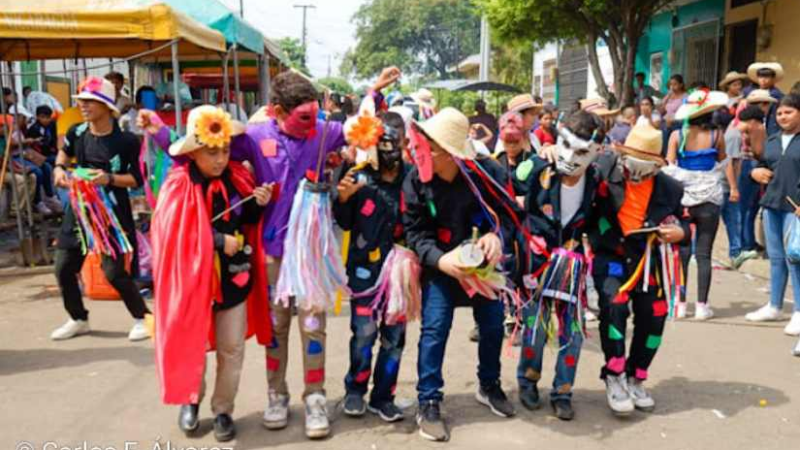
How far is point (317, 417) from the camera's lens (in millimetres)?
3793

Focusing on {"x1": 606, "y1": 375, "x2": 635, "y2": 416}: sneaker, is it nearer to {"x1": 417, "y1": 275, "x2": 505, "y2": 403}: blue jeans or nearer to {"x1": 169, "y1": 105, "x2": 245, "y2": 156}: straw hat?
{"x1": 417, "y1": 275, "x2": 505, "y2": 403}: blue jeans

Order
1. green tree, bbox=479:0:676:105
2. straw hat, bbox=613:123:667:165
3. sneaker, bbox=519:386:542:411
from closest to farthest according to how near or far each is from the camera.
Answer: straw hat, bbox=613:123:667:165 → sneaker, bbox=519:386:542:411 → green tree, bbox=479:0:676:105

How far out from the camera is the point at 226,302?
361 centimetres

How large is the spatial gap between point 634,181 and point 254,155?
205 cm

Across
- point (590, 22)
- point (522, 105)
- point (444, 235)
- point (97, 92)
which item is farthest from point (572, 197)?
point (590, 22)

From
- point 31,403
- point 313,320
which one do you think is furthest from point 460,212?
point 31,403

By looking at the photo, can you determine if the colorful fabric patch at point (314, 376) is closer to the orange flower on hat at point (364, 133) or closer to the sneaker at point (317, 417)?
the sneaker at point (317, 417)

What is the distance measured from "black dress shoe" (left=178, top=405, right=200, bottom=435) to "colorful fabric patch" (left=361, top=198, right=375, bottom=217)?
4.42 feet

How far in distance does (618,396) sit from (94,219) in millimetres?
3757

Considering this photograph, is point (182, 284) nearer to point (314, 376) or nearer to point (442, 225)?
point (314, 376)

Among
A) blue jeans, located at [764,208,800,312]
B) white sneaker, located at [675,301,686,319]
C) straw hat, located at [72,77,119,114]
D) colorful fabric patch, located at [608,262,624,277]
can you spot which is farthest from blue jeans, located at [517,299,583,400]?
straw hat, located at [72,77,119,114]

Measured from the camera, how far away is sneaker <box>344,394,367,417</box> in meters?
3.98

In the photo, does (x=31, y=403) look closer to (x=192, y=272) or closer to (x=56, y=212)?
(x=192, y=272)

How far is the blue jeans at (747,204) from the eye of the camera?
844 centimetres
